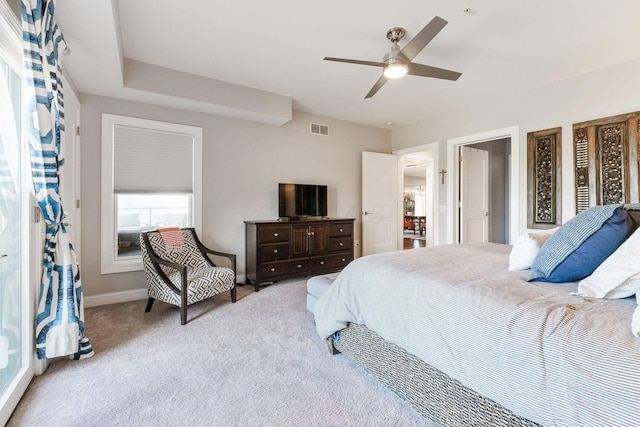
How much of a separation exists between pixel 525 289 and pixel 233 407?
5.31 ft

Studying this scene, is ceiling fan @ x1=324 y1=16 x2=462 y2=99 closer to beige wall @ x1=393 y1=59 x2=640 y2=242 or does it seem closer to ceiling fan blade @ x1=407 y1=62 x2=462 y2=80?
ceiling fan blade @ x1=407 y1=62 x2=462 y2=80

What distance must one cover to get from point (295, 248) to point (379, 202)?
208 cm

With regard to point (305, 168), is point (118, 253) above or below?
below

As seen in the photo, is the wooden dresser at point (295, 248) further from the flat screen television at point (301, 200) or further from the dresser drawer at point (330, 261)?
the flat screen television at point (301, 200)

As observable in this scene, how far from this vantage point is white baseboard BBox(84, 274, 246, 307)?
3.20 m

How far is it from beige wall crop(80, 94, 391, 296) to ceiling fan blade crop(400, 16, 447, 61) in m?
2.48

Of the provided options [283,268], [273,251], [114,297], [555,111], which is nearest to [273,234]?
[273,251]

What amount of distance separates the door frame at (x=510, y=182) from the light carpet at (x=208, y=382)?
3042mm

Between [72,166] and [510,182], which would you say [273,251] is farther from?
[510,182]

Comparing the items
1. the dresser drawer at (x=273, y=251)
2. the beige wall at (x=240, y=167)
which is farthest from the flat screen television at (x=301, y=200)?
the dresser drawer at (x=273, y=251)

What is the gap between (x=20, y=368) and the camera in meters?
1.75

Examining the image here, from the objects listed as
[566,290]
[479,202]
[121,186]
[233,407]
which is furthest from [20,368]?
[479,202]

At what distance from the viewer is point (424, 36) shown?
2078mm

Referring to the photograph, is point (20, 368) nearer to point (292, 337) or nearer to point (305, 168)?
point (292, 337)
